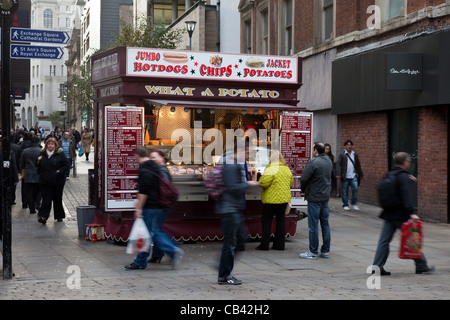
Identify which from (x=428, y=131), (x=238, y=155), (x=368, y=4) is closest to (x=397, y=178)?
(x=238, y=155)

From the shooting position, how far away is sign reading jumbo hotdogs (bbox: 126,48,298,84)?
12.0 m

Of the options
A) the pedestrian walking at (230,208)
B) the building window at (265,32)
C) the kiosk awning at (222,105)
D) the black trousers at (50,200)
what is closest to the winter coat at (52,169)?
the black trousers at (50,200)

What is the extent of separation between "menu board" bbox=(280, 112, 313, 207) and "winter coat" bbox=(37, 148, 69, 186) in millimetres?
4800

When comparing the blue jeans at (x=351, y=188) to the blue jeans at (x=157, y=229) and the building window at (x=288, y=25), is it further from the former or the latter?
the blue jeans at (x=157, y=229)

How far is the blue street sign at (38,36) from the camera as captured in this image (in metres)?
9.88

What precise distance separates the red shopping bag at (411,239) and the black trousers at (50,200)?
7.81 metres

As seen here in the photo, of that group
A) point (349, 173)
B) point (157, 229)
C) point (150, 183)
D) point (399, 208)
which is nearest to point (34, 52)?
point (150, 183)

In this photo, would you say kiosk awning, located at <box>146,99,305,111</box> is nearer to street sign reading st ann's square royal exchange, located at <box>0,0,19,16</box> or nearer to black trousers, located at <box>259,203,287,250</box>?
black trousers, located at <box>259,203,287,250</box>

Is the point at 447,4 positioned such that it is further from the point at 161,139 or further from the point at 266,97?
the point at 161,139

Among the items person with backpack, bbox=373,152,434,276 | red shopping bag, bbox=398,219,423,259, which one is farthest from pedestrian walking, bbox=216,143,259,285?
red shopping bag, bbox=398,219,423,259

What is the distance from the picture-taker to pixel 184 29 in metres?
34.5

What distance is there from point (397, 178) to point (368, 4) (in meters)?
10.6

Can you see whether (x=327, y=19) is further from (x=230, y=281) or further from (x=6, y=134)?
(x=230, y=281)

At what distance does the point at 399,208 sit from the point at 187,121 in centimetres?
556
